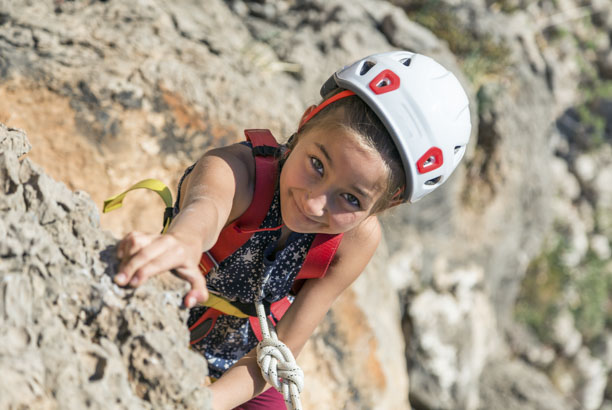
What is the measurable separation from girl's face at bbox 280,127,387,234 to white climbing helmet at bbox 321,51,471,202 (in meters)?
0.16

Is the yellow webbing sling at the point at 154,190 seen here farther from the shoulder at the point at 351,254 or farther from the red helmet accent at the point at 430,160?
the red helmet accent at the point at 430,160

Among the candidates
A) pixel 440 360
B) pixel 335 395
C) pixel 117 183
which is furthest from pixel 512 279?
pixel 117 183

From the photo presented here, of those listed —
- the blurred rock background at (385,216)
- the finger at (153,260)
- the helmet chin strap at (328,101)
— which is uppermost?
the finger at (153,260)

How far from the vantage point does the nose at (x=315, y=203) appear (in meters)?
2.12

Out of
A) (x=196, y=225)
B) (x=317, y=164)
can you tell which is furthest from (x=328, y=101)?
(x=196, y=225)

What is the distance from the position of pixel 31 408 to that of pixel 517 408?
26.1ft

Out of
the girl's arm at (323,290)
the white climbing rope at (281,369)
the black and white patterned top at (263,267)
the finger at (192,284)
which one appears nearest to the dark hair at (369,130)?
the girl's arm at (323,290)

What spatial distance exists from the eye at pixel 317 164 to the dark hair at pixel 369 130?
16 centimetres

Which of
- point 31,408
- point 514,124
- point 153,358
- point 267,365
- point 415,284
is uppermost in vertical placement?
point 31,408

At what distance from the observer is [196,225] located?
5.96 feet

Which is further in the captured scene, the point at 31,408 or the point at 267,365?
the point at 267,365

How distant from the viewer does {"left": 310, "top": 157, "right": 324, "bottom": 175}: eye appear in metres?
2.16

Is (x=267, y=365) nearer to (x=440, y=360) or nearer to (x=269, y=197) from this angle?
(x=269, y=197)

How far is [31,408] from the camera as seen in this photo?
1.40 metres
